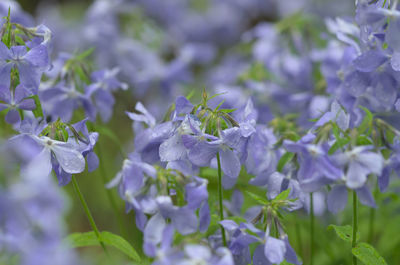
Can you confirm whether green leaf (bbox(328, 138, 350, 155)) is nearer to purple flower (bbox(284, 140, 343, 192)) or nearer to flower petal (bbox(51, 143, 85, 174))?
purple flower (bbox(284, 140, 343, 192))

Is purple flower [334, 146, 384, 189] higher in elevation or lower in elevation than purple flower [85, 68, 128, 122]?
higher

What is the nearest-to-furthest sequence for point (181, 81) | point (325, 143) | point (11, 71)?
point (325, 143), point (11, 71), point (181, 81)

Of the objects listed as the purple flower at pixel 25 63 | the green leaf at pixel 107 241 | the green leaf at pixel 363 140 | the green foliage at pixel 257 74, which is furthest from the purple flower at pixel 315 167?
the green foliage at pixel 257 74

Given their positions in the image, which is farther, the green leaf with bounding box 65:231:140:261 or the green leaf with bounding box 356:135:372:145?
the green leaf with bounding box 65:231:140:261

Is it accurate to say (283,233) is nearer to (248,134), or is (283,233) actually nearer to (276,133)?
(248,134)

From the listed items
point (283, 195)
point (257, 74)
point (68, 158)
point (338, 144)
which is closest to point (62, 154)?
point (68, 158)

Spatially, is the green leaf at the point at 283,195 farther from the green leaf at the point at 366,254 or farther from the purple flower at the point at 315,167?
the green leaf at the point at 366,254

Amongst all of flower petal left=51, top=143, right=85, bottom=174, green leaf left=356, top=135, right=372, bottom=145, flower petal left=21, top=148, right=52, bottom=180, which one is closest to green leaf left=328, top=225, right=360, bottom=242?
green leaf left=356, top=135, right=372, bottom=145

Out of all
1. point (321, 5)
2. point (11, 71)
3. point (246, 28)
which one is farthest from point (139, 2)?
point (11, 71)
